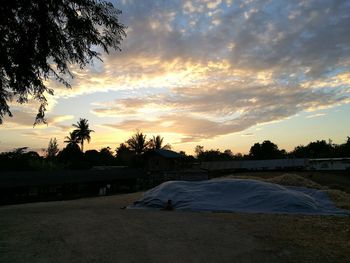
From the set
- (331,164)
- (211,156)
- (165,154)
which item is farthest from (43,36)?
(211,156)

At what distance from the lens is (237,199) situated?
20.2 m

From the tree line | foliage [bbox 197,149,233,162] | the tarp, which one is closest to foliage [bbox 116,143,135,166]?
the tree line

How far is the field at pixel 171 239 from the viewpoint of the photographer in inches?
345

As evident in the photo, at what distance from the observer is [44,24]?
8992mm

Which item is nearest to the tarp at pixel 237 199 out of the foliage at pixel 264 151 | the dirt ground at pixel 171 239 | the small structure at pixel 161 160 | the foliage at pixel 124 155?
the dirt ground at pixel 171 239

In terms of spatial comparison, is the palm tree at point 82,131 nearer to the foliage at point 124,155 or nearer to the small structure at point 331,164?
the foliage at point 124,155

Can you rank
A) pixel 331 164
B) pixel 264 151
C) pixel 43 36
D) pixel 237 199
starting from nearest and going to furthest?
pixel 43 36, pixel 237 199, pixel 331 164, pixel 264 151

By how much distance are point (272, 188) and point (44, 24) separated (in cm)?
1546

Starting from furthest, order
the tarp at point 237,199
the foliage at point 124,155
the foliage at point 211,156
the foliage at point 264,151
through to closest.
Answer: the foliage at point 211,156
the foliage at point 264,151
the foliage at point 124,155
the tarp at point 237,199

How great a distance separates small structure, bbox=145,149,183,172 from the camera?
60.5 meters

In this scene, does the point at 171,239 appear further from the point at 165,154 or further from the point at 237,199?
the point at 165,154

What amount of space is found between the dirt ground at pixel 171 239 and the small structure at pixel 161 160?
148ft

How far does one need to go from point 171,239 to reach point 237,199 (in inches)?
392

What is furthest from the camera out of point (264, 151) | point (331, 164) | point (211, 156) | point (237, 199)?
point (211, 156)
